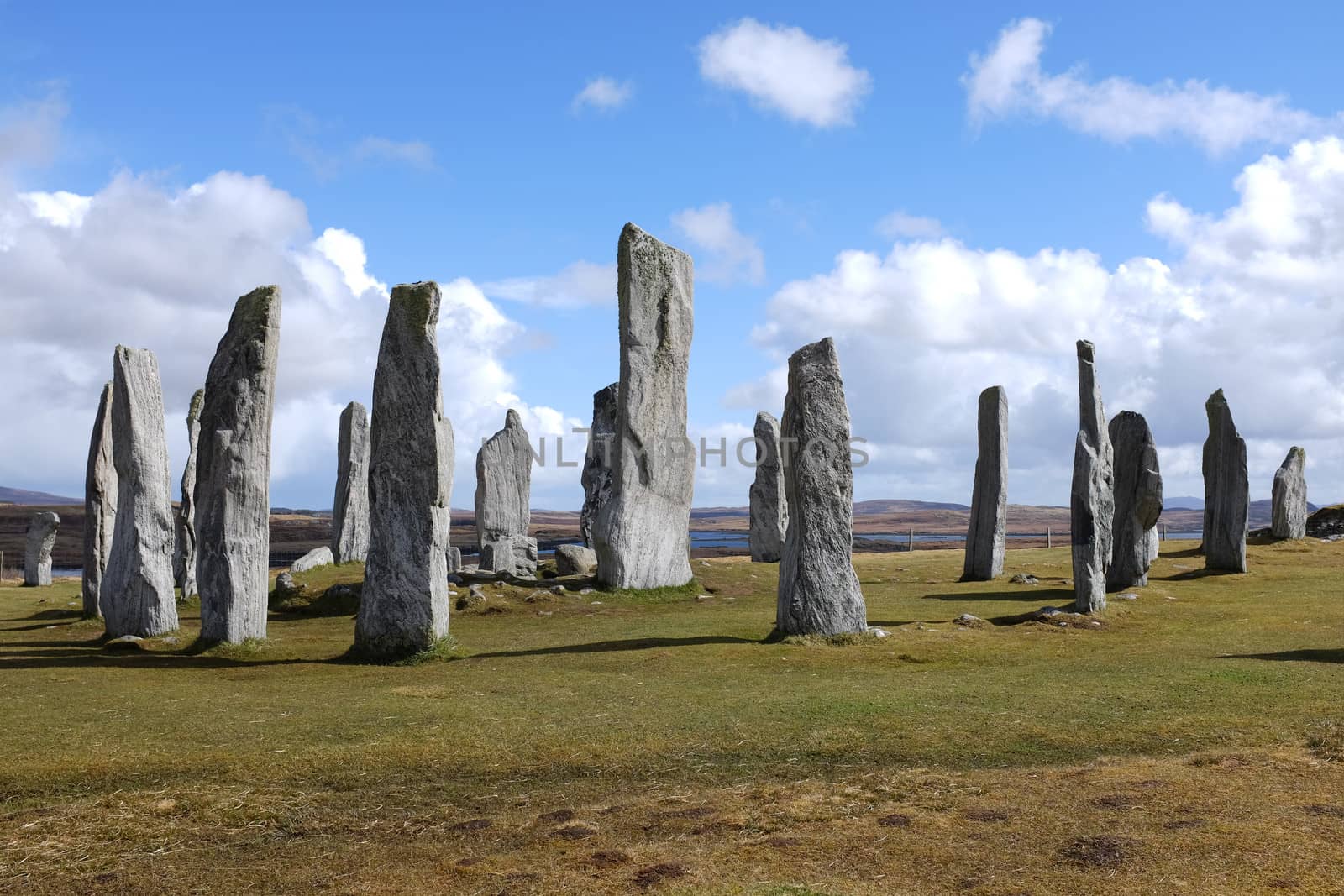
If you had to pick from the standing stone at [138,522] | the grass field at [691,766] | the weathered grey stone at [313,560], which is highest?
the standing stone at [138,522]

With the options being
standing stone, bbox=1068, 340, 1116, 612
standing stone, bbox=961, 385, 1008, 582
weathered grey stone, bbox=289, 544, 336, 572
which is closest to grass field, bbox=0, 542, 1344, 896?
standing stone, bbox=1068, 340, 1116, 612

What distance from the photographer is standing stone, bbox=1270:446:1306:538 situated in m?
28.4

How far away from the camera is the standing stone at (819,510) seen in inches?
537

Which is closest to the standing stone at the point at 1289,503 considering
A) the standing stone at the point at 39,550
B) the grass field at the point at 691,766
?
the grass field at the point at 691,766

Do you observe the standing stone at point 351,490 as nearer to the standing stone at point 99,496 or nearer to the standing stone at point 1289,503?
the standing stone at point 99,496

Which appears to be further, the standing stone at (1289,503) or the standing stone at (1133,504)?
the standing stone at (1289,503)

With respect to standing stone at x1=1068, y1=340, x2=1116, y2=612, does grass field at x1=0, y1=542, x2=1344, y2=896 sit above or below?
below

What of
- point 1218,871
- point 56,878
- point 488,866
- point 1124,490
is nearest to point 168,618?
point 56,878

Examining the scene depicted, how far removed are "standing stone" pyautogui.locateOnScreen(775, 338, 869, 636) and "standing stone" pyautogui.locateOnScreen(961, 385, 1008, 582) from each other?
933 cm

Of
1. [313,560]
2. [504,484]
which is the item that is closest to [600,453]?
[504,484]

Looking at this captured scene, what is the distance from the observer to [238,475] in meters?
13.7

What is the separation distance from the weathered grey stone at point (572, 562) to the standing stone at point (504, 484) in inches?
127

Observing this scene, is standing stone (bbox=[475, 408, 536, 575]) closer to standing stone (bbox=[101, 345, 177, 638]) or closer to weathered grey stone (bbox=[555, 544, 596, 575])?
weathered grey stone (bbox=[555, 544, 596, 575])

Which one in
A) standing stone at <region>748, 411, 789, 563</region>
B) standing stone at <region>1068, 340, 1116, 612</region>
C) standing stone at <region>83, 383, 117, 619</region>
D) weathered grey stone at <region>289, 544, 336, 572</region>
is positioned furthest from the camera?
standing stone at <region>748, 411, 789, 563</region>
